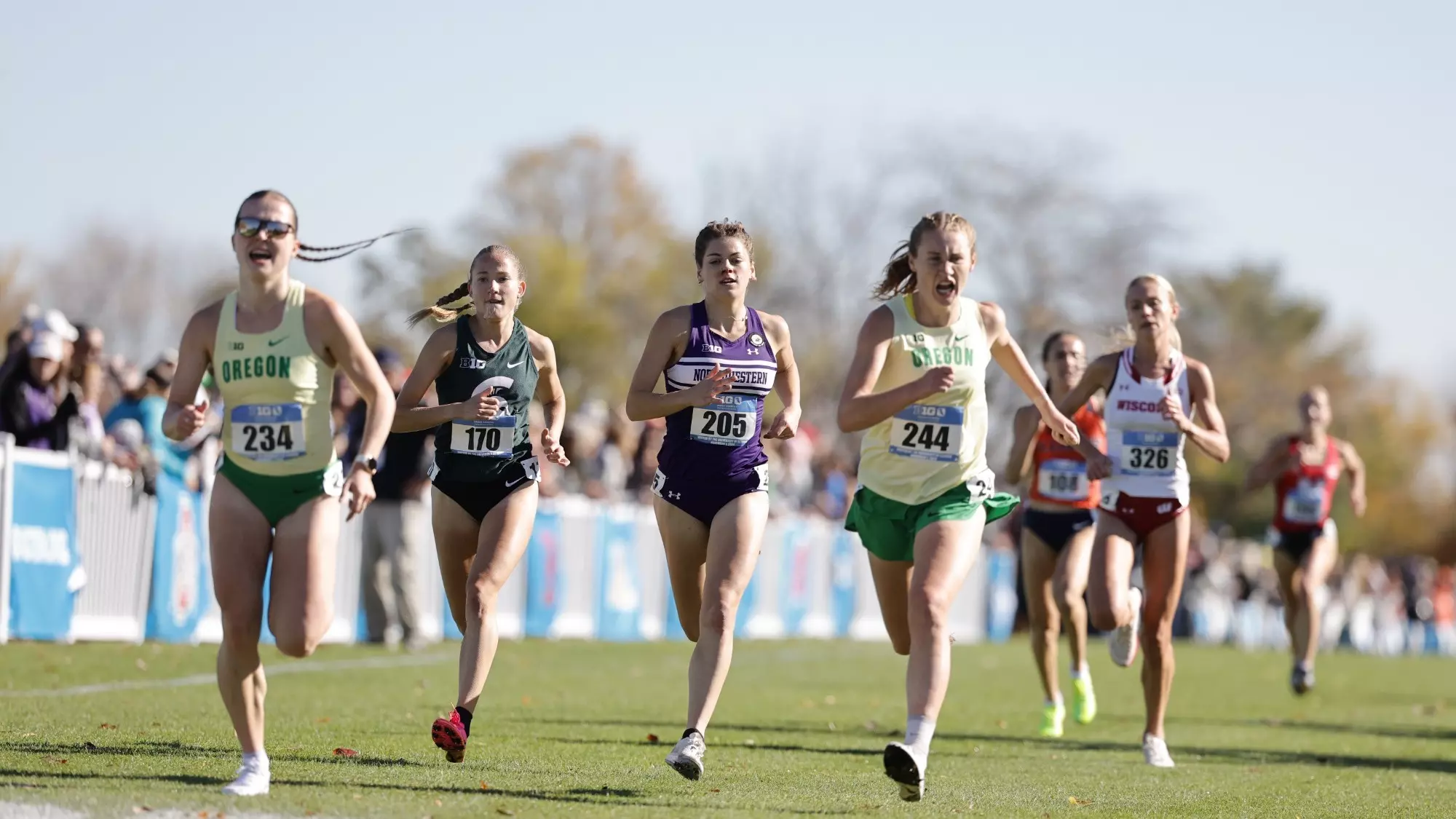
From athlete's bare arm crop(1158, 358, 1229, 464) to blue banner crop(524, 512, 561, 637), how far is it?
11810mm

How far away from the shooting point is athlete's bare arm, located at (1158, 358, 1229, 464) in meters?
10.8

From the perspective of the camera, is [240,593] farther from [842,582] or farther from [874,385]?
[842,582]

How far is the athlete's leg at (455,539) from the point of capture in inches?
350

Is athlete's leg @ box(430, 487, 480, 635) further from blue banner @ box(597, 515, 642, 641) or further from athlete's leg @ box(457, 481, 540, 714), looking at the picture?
blue banner @ box(597, 515, 642, 641)

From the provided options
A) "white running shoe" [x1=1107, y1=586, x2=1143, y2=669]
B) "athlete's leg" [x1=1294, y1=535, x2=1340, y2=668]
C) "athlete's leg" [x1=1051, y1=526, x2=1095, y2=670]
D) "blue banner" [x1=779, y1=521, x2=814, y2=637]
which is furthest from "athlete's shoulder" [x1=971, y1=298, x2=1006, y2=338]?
"blue banner" [x1=779, y1=521, x2=814, y2=637]

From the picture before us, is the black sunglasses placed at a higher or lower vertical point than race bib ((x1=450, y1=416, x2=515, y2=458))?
higher

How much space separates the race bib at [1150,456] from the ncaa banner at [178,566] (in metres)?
8.90

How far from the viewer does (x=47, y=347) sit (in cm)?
1502

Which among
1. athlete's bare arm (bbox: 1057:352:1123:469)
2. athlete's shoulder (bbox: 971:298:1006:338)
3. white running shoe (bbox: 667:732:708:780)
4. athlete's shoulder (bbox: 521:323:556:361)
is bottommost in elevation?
white running shoe (bbox: 667:732:708:780)

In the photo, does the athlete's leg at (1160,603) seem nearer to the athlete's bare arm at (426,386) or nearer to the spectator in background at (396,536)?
the athlete's bare arm at (426,386)

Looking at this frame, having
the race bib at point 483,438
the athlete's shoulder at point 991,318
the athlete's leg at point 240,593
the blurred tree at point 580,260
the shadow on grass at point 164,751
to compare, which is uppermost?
the blurred tree at point 580,260

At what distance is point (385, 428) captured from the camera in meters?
7.31

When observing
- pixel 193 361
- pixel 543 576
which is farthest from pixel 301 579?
pixel 543 576

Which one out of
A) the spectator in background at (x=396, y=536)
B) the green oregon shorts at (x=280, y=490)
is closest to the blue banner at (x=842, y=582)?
the spectator in background at (x=396, y=536)
